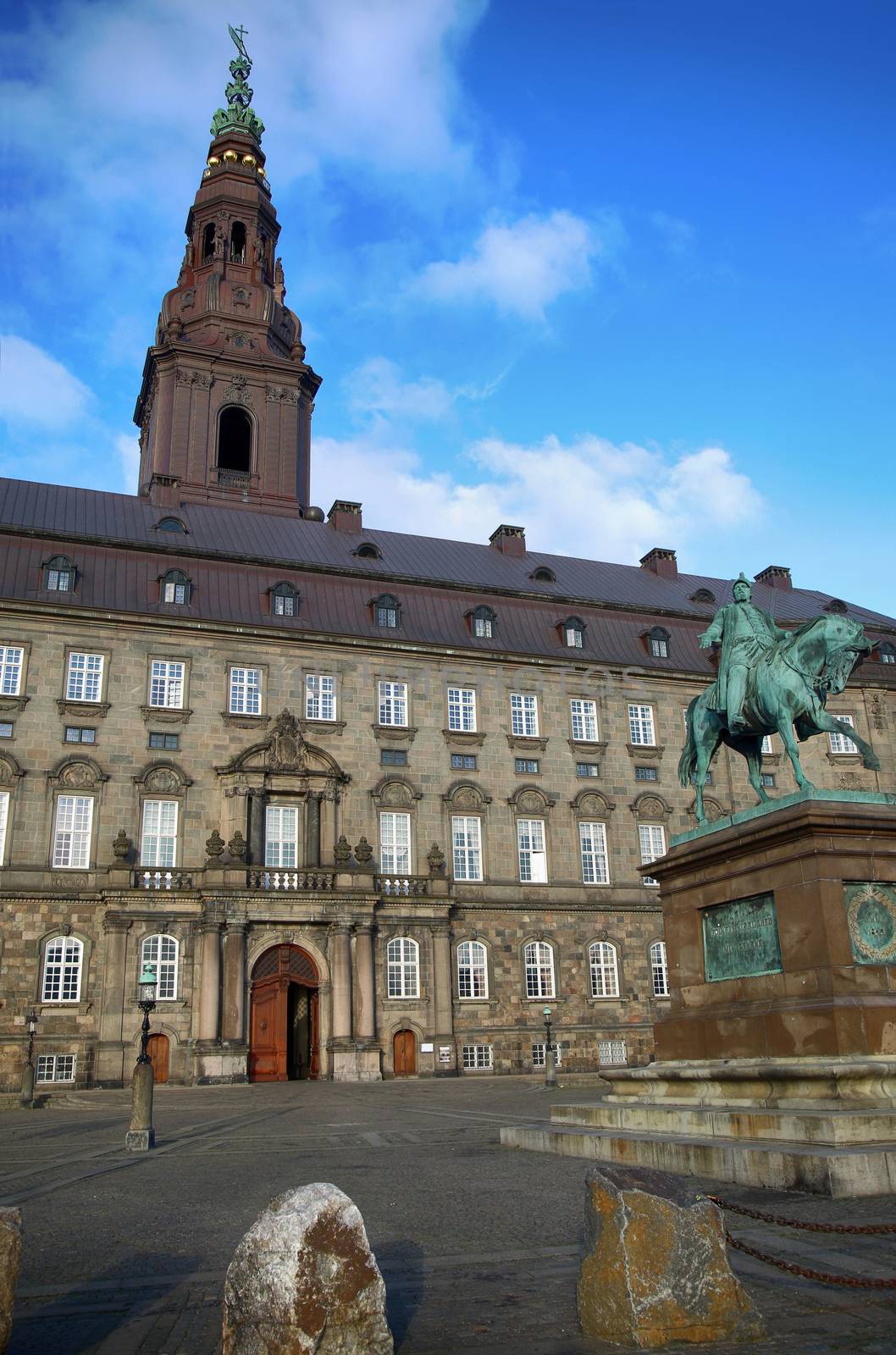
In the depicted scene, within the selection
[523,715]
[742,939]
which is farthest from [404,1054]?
[742,939]

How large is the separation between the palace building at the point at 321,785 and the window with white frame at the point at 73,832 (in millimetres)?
92

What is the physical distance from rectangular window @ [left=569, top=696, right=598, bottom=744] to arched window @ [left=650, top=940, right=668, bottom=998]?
9151 millimetres

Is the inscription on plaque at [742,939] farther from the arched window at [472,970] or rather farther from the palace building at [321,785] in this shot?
the arched window at [472,970]

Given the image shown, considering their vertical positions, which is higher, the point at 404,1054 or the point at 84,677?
the point at 84,677

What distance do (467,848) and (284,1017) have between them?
1023 cm

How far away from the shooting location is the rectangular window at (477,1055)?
44.1m

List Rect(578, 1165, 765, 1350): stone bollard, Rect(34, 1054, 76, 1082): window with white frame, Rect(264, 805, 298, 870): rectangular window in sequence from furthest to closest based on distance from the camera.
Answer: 1. Rect(264, 805, 298, 870): rectangular window
2. Rect(34, 1054, 76, 1082): window with white frame
3. Rect(578, 1165, 765, 1350): stone bollard

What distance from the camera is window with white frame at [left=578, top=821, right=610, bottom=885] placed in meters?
49.0

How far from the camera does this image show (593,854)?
49219 millimetres

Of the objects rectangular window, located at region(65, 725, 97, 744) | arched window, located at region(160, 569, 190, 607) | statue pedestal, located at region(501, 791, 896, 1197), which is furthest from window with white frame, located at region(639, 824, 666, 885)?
statue pedestal, located at region(501, 791, 896, 1197)

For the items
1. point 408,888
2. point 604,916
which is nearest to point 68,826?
point 408,888

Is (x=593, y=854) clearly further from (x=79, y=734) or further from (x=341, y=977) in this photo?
(x=79, y=734)

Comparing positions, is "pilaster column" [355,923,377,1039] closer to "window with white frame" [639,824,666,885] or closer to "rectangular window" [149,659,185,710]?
"rectangular window" [149,659,185,710]

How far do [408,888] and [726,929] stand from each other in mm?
28853
